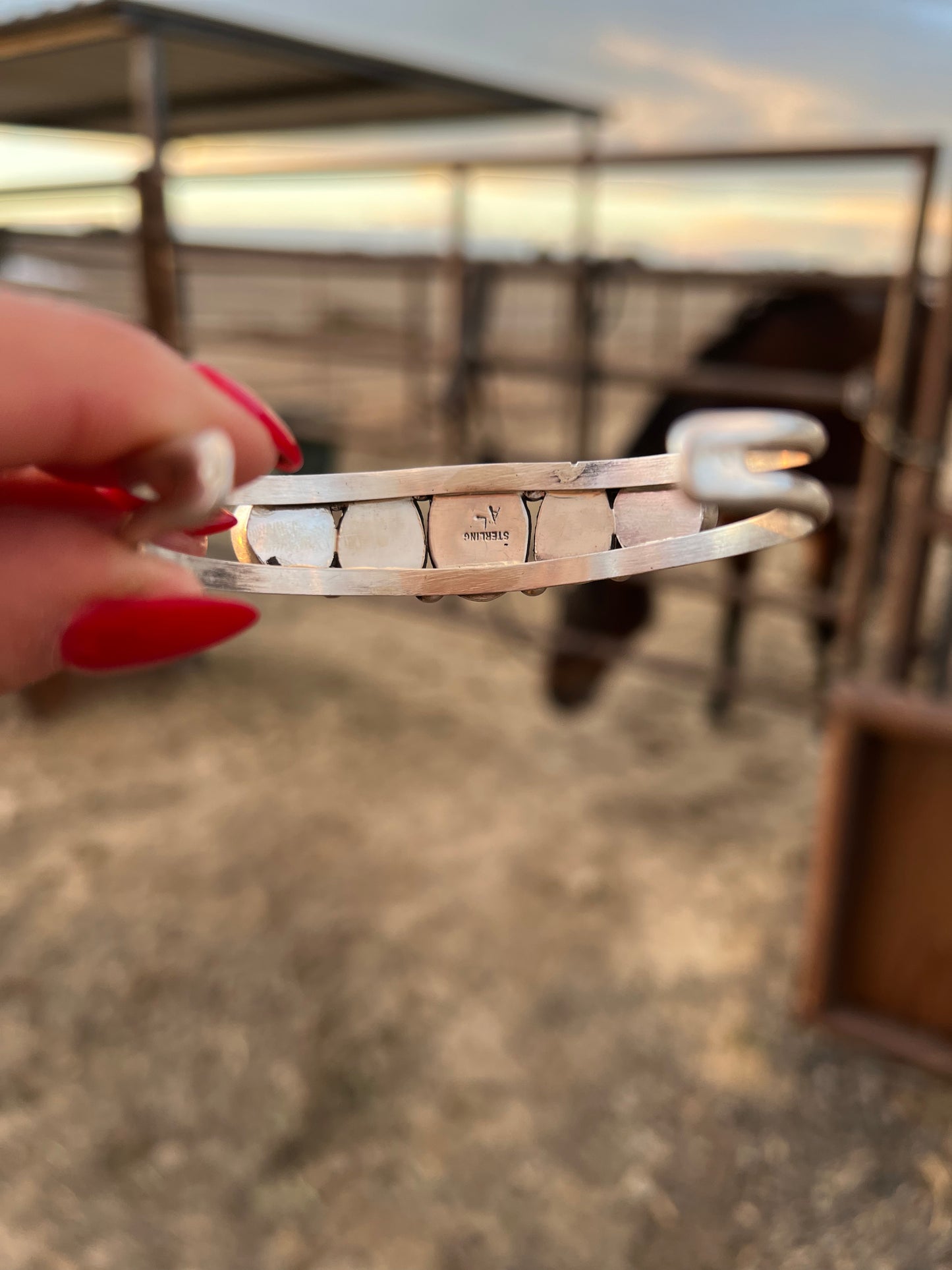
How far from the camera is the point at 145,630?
0.94ft

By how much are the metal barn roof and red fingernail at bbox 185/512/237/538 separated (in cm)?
246

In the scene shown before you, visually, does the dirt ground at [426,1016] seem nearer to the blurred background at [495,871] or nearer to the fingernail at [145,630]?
the blurred background at [495,871]

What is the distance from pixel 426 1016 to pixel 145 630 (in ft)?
4.41

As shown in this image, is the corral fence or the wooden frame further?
the corral fence

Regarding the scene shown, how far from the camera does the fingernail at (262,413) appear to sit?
0.29m

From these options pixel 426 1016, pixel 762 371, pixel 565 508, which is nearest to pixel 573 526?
pixel 565 508

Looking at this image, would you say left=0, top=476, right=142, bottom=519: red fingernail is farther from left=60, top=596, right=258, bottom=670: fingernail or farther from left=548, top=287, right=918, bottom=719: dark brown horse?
left=548, top=287, right=918, bottom=719: dark brown horse

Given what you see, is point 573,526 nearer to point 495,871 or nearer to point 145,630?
point 145,630

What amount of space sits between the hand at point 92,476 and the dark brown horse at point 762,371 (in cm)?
212

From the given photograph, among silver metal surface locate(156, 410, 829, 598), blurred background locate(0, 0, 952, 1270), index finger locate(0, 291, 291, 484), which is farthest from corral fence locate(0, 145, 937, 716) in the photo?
index finger locate(0, 291, 291, 484)

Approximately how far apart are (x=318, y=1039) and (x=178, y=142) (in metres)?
4.06

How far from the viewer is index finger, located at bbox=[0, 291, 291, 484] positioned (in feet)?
0.74

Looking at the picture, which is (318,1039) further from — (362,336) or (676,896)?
(362,336)

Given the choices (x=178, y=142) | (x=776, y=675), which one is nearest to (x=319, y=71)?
(x=178, y=142)
